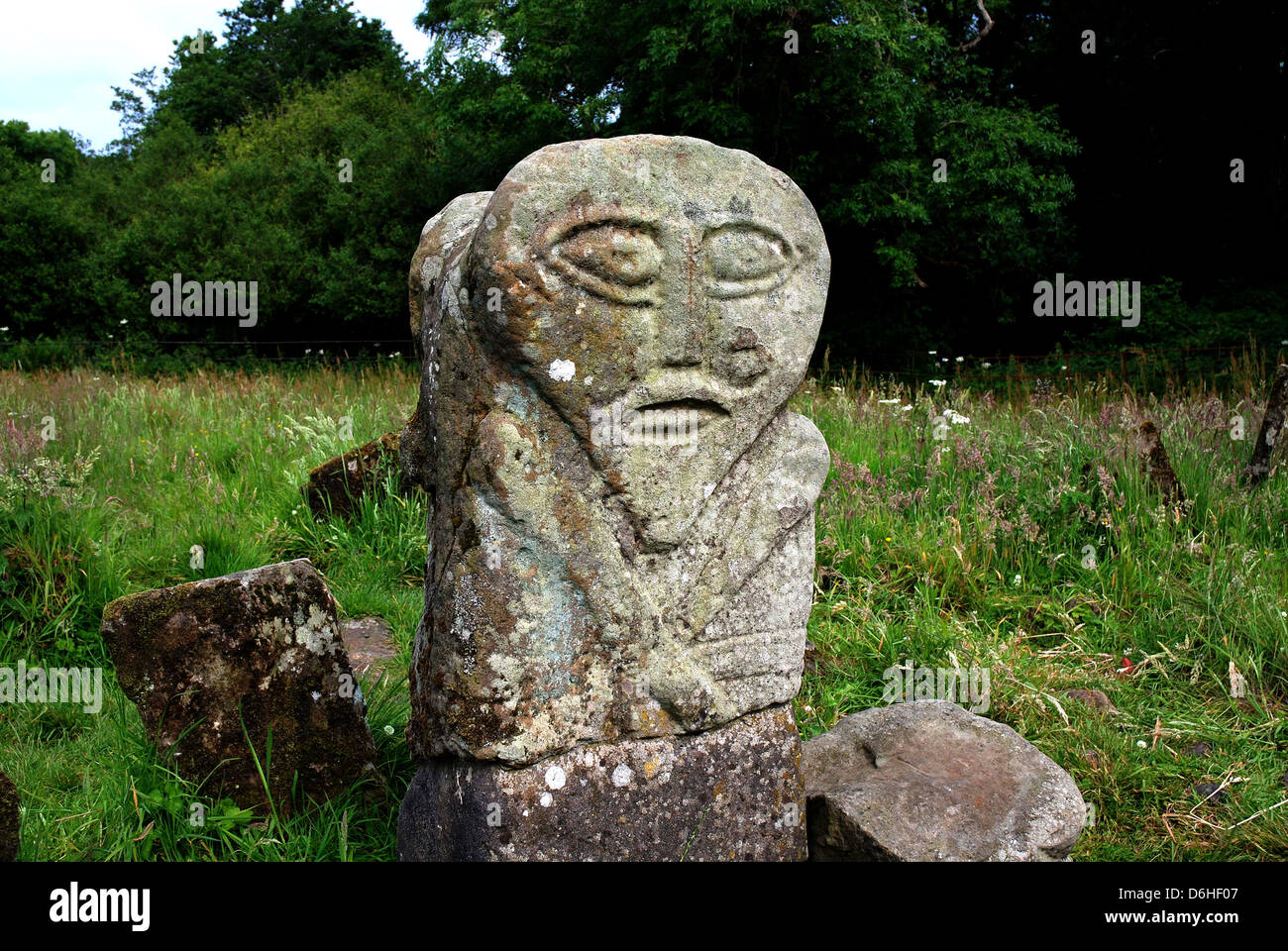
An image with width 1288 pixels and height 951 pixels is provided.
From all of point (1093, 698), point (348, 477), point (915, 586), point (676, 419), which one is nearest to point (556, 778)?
point (676, 419)

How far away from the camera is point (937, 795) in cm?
303

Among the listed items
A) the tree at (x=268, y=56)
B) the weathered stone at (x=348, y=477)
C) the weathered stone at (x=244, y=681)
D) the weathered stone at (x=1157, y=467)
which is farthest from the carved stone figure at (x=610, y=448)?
the tree at (x=268, y=56)

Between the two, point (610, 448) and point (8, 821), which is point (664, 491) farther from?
point (8, 821)

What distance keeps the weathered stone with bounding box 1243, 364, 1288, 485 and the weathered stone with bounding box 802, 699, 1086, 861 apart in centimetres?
316

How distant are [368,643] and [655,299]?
9.06 ft

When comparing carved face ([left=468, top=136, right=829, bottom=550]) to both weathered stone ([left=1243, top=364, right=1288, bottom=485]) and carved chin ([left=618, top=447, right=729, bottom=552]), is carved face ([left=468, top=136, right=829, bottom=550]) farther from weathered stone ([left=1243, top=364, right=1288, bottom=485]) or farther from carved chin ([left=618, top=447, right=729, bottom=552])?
weathered stone ([left=1243, top=364, right=1288, bottom=485])

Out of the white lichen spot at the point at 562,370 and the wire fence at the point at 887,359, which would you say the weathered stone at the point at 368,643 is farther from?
the wire fence at the point at 887,359

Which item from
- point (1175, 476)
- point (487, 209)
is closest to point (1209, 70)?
point (1175, 476)

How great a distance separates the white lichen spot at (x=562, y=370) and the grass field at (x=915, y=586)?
56.2 inches

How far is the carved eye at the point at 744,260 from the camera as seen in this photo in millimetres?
2691

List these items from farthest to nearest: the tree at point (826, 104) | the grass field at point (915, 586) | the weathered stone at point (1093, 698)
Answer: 1. the tree at point (826, 104)
2. the weathered stone at point (1093, 698)
3. the grass field at point (915, 586)

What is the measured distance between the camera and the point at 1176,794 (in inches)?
147

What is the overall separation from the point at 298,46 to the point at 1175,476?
26.7 meters

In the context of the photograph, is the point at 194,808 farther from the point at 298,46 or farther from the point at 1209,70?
the point at 298,46
